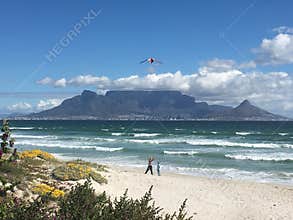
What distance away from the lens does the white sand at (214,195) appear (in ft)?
46.7

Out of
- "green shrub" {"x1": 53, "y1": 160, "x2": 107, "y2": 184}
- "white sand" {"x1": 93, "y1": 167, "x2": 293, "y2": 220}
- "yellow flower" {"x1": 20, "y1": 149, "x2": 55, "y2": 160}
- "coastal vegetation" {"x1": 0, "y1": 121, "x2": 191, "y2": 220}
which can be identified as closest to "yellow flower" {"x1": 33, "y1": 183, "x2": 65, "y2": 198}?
"coastal vegetation" {"x1": 0, "y1": 121, "x2": 191, "y2": 220}

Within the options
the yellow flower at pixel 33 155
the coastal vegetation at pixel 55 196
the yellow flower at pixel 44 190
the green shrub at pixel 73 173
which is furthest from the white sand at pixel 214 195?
the yellow flower at pixel 33 155

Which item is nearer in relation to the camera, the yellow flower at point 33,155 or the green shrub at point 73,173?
the green shrub at point 73,173

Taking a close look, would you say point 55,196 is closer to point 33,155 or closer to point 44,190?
point 44,190

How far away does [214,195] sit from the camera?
56.2ft

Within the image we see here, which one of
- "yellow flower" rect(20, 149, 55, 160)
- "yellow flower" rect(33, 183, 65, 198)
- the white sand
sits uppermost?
"yellow flower" rect(20, 149, 55, 160)

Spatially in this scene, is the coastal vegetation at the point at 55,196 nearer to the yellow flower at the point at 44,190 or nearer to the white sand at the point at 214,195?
the yellow flower at the point at 44,190

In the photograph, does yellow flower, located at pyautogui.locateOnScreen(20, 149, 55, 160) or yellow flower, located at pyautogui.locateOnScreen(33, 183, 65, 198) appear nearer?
yellow flower, located at pyautogui.locateOnScreen(33, 183, 65, 198)

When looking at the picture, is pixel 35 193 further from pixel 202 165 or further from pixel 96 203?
pixel 202 165

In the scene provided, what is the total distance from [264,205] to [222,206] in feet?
6.30

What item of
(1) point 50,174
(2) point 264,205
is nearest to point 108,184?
(1) point 50,174

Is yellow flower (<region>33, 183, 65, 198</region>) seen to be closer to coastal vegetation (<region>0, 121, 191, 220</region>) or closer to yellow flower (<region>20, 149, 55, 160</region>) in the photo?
coastal vegetation (<region>0, 121, 191, 220</region>)

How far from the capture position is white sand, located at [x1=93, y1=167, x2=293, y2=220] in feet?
46.7

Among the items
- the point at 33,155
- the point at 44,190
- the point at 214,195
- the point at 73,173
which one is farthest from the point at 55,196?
A: the point at 214,195
